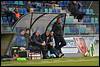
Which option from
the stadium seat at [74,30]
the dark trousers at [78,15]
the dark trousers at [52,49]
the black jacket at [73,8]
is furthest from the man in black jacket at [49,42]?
the black jacket at [73,8]

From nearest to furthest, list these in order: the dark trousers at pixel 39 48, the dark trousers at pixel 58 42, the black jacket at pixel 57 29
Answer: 1. the dark trousers at pixel 39 48
2. the dark trousers at pixel 58 42
3. the black jacket at pixel 57 29

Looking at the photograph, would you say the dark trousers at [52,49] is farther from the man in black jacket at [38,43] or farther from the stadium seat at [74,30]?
the stadium seat at [74,30]

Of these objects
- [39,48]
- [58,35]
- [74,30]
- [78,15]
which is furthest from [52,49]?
[78,15]

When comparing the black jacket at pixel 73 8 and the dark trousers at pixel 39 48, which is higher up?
the black jacket at pixel 73 8

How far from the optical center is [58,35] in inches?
838

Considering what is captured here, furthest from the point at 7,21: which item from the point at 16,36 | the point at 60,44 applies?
the point at 60,44

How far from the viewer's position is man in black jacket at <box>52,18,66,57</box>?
20.9m

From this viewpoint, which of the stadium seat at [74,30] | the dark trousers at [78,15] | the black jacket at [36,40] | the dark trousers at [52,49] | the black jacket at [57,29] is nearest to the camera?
the black jacket at [36,40]

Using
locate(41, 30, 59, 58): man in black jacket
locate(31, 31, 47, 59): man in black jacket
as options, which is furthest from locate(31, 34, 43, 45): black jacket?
locate(41, 30, 59, 58): man in black jacket

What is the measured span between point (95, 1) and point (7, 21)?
7.28 metres

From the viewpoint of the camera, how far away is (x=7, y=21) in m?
22.1

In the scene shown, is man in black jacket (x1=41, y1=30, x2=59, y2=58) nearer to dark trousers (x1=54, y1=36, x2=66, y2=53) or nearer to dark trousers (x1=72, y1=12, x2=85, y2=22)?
dark trousers (x1=54, y1=36, x2=66, y2=53)

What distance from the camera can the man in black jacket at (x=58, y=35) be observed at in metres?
20.9

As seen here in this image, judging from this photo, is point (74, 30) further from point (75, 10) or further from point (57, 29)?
point (75, 10)
